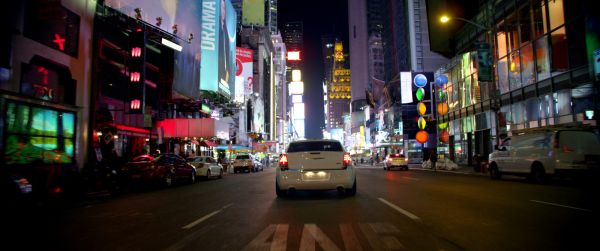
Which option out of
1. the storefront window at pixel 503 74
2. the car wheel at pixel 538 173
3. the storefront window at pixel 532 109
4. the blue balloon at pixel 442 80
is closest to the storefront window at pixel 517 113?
the storefront window at pixel 532 109

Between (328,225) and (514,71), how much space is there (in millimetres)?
27642

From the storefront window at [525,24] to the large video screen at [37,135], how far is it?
89.9ft

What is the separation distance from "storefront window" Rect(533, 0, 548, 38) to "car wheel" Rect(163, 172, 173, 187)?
23.7 meters

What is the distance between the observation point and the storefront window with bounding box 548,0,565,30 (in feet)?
78.5

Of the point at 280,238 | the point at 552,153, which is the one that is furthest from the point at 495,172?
the point at 280,238

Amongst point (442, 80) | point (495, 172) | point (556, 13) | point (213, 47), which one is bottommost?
point (495, 172)

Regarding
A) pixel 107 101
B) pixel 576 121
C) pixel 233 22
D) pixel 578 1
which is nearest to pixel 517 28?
pixel 578 1

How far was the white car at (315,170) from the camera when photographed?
10.8m

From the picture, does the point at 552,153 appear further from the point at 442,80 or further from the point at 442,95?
the point at 442,95

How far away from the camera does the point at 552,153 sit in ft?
50.0

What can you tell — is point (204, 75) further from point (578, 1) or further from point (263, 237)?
point (263, 237)

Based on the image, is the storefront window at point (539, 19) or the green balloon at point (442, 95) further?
the green balloon at point (442, 95)

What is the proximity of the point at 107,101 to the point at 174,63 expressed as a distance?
863 centimetres

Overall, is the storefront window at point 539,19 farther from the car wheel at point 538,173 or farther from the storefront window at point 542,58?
the car wheel at point 538,173
